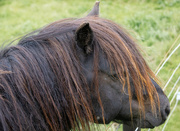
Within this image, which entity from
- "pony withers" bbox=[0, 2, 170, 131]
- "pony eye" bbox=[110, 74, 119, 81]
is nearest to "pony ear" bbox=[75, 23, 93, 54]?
"pony withers" bbox=[0, 2, 170, 131]

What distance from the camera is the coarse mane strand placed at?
5.49ft

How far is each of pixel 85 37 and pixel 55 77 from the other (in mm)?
333

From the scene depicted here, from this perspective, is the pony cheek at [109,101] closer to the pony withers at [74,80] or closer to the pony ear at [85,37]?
the pony withers at [74,80]

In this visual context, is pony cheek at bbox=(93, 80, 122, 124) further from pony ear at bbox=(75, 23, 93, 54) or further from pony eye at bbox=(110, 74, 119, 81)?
pony ear at bbox=(75, 23, 93, 54)

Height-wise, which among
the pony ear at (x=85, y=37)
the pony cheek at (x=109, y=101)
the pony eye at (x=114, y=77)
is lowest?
the pony cheek at (x=109, y=101)

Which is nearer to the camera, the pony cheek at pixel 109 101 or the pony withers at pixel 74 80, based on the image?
the pony withers at pixel 74 80

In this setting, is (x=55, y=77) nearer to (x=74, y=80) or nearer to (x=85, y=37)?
(x=74, y=80)

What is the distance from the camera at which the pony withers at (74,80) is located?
5.52 ft

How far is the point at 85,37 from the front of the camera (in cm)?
175

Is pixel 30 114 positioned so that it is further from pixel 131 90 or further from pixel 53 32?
pixel 131 90

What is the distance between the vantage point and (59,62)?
1758 millimetres

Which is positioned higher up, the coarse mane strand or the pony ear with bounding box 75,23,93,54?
the pony ear with bounding box 75,23,93,54

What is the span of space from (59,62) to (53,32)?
0.79 feet

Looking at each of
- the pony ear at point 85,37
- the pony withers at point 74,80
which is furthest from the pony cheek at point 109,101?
the pony ear at point 85,37
